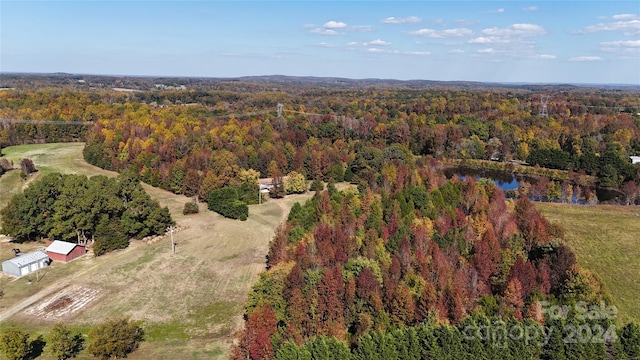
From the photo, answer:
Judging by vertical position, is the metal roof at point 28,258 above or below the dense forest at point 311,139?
below

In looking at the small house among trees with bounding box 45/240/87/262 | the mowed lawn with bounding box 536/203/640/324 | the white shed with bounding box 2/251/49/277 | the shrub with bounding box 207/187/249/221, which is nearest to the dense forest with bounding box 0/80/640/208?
the shrub with bounding box 207/187/249/221

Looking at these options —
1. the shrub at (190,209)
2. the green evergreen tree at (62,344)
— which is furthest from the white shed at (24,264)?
the shrub at (190,209)

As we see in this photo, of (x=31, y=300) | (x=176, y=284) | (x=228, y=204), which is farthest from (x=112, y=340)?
(x=228, y=204)

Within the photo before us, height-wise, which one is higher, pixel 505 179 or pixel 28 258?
pixel 28 258

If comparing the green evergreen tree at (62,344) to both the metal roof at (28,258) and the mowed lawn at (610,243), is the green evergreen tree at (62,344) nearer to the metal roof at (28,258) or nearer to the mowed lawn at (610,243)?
the metal roof at (28,258)

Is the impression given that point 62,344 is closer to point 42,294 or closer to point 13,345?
point 13,345

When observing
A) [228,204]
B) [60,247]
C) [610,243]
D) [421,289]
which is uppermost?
[421,289]
